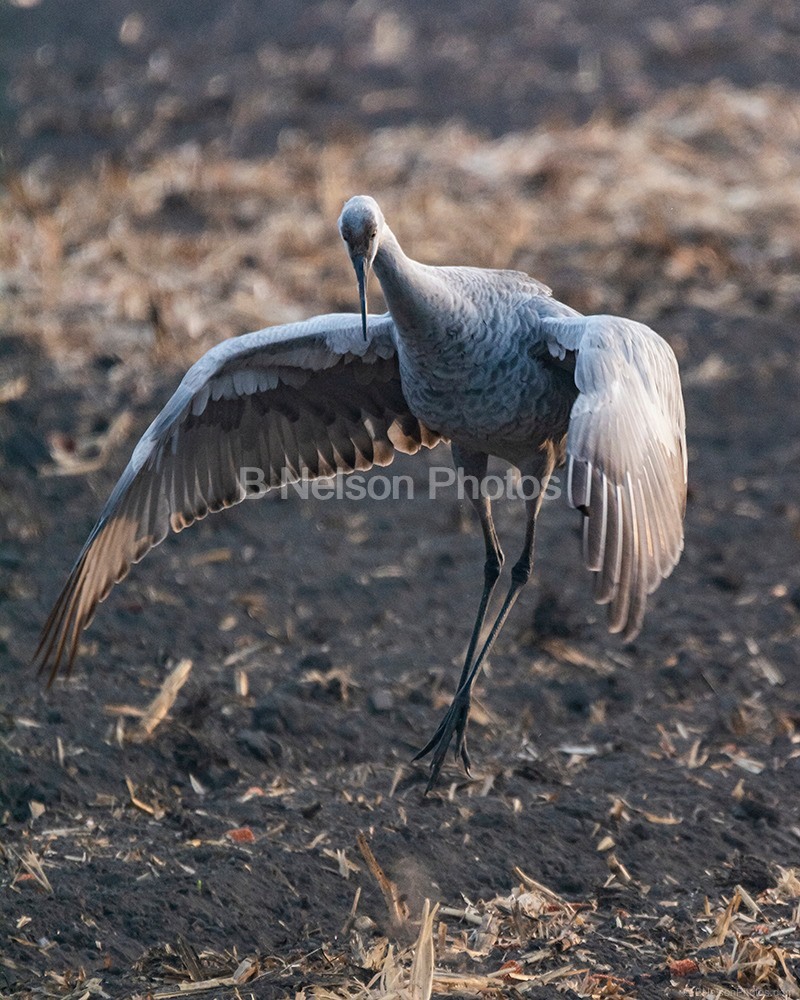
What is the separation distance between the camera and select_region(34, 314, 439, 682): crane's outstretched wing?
4707mm

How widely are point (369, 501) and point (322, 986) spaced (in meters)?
3.56

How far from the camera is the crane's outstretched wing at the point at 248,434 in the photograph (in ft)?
15.4

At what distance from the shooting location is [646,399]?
12.8 ft

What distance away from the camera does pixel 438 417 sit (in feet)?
15.0

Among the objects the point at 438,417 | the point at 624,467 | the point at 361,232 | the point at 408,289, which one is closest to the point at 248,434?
the point at 438,417

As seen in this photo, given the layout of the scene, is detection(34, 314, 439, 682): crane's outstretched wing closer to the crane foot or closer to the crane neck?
the crane neck

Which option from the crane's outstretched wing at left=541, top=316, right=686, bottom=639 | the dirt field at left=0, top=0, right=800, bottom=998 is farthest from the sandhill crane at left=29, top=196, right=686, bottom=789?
the dirt field at left=0, top=0, right=800, bottom=998

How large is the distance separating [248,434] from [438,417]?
846 mm

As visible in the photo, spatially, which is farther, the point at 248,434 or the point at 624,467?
the point at 248,434

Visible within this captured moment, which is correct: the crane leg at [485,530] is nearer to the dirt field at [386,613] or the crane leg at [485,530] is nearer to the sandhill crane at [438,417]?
the sandhill crane at [438,417]

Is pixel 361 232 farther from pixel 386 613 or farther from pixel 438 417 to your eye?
pixel 386 613

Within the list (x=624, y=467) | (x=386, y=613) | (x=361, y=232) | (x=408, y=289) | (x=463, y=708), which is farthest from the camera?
(x=386, y=613)

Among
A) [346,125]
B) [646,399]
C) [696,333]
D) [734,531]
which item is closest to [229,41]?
[346,125]

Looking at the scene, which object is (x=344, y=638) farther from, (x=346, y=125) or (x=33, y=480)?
(x=346, y=125)
